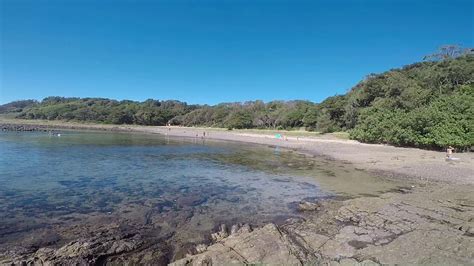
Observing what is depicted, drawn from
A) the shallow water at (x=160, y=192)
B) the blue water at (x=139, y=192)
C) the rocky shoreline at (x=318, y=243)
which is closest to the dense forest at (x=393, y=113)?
the shallow water at (x=160, y=192)

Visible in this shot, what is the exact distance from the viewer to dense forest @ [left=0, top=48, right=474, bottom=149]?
32.9 m

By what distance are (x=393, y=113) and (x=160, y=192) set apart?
35.1m

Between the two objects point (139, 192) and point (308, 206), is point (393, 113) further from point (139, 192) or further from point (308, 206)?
point (139, 192)

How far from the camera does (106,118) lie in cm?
13875

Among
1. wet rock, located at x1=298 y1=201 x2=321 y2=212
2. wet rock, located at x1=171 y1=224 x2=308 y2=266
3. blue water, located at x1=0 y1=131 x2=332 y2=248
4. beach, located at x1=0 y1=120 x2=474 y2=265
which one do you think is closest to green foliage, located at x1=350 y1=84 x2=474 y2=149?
blue water, located at x1=0 y1=131 x2=332 y2=248

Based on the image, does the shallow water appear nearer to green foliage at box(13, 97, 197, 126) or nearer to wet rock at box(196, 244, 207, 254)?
wet rock at box(196, 244, 207, 254)

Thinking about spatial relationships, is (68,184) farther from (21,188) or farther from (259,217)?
(259,217)

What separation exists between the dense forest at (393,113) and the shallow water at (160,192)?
1297cm

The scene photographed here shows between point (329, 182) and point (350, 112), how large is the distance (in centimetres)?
4498

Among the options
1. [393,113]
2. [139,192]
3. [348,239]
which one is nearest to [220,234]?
[348,239]

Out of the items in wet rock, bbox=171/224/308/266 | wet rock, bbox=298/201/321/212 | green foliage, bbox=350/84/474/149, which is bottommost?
wet rock, bbox=298/201/321/212

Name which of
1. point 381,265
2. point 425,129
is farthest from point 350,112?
point 381,265

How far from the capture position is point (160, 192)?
677 inches

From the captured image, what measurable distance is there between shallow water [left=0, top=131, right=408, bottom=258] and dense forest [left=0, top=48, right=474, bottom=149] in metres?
13.0
